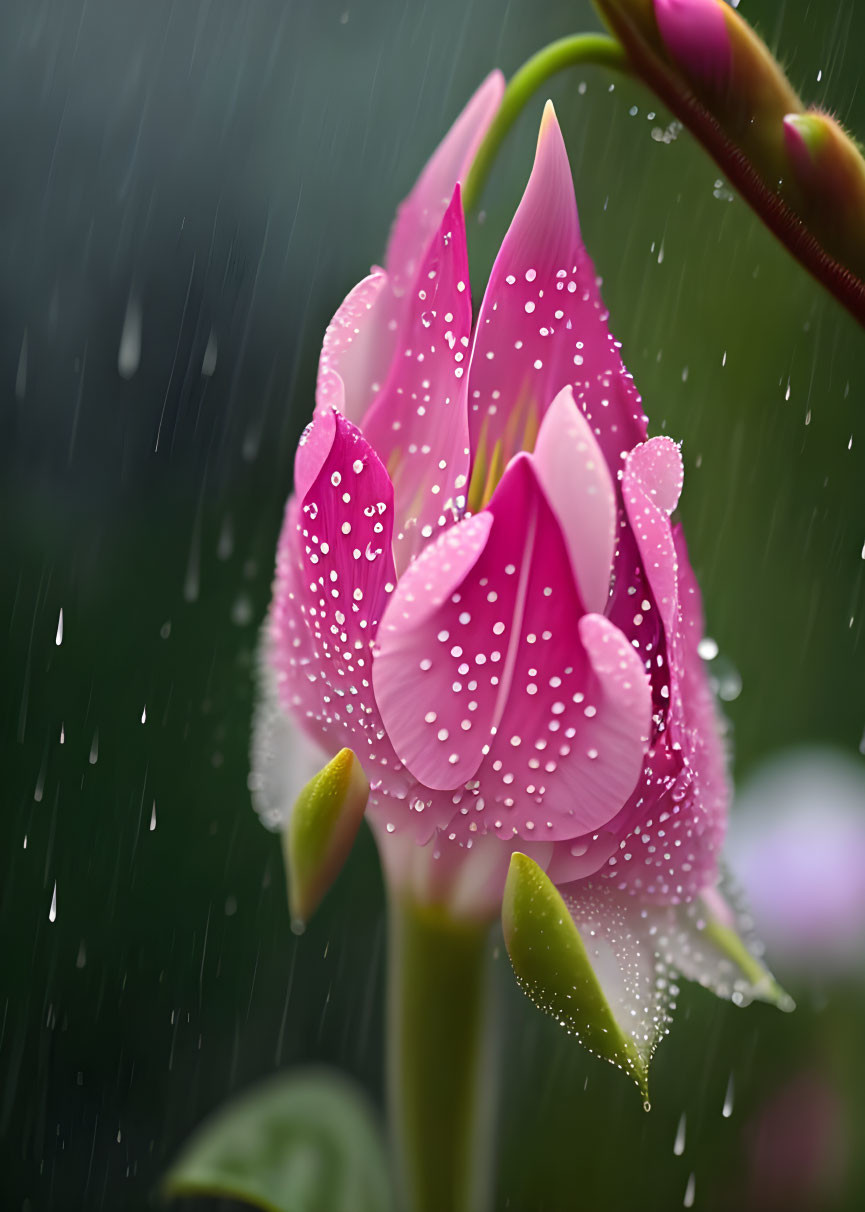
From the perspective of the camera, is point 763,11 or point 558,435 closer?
point 558,435

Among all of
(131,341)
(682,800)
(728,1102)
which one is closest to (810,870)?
(728,1102)

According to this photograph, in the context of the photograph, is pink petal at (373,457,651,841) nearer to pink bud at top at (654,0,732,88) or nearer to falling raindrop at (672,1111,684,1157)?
pink bud at top at (654,0,732,88)

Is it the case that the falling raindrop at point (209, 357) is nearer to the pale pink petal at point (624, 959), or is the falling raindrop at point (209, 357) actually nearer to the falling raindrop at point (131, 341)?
the falling raindrop at point (131, 341)

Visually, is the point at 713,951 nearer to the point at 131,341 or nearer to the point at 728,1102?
the point at 728,1102

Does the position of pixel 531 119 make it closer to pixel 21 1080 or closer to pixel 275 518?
pixel 275 518

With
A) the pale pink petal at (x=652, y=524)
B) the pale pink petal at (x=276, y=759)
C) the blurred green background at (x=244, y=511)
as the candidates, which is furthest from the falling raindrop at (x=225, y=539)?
the pale pink petal at (x=652, y=524)

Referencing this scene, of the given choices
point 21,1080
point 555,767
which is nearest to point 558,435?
point 555,767
